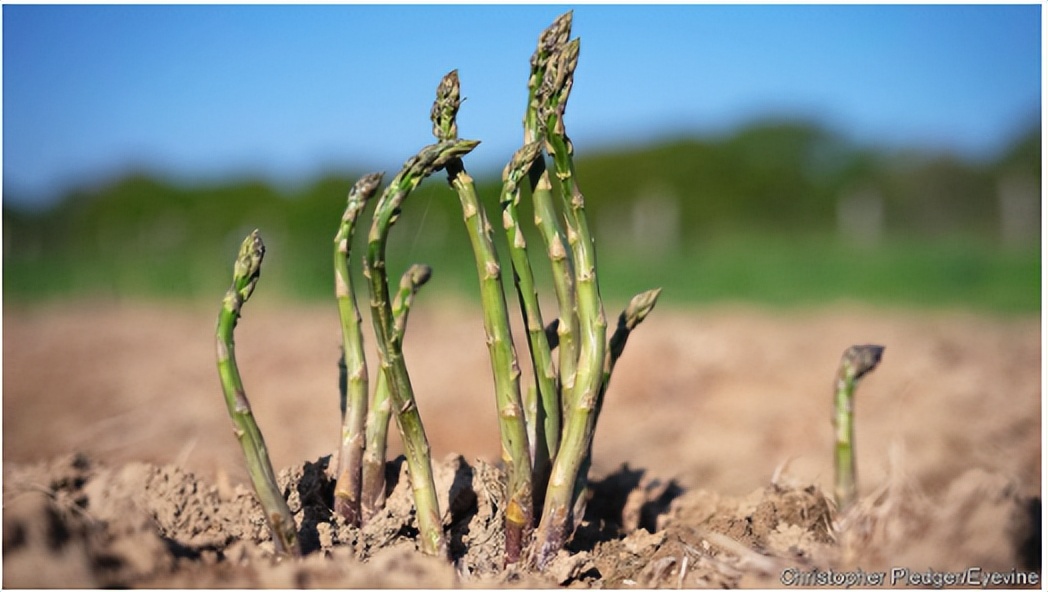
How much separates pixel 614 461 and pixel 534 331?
2.85 meters

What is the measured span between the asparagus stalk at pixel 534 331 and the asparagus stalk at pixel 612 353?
11 cm

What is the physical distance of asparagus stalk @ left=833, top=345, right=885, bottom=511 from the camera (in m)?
2.69

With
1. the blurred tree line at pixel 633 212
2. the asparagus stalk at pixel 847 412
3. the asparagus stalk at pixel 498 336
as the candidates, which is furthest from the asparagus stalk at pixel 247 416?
the blurred tree line at pixel 633 212

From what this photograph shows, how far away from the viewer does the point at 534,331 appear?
294cm

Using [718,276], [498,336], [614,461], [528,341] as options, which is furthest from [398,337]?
[718,276]

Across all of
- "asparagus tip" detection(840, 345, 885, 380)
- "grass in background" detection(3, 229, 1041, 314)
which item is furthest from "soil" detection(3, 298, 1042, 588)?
"grass in background" detection(3, 229, 1041, 314)

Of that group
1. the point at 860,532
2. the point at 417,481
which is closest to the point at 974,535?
the point at 860,532

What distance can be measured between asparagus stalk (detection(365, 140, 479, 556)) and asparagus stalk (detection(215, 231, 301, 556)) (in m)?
0.36

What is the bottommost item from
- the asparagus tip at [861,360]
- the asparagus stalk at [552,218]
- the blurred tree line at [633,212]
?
the asparagus tip at [861,360]

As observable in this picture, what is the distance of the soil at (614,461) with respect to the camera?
8.66 ft

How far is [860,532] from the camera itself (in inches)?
106

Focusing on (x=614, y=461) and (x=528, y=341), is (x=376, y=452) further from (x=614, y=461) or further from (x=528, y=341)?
(x=614, y=461)

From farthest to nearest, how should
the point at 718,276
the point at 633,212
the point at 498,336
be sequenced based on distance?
the point at 633,212
the point at 718,276
the point at 498,336

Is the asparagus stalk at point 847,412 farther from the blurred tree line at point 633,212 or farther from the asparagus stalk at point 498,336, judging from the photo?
the blurred tree line at point 633,212
